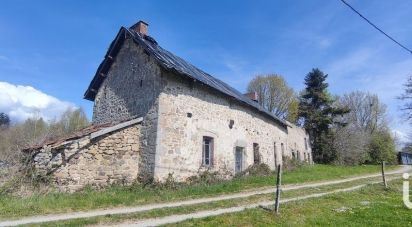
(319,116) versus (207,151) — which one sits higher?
(319,116)

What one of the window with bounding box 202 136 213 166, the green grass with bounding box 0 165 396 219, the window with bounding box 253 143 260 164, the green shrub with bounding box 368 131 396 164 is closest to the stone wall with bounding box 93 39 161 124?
the window with bounding box 202 136 213 166

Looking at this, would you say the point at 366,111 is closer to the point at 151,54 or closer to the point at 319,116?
the point at 319,116

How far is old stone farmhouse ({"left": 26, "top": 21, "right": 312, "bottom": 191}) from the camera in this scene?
1180cm

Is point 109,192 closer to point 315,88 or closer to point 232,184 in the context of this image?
point 232,184

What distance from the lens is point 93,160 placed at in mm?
A: 12039

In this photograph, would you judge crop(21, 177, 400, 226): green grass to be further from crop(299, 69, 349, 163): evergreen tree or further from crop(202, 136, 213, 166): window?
crop(299, 69, 349, 163): evergreen tree

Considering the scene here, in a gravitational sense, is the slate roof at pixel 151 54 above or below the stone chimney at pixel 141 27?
below

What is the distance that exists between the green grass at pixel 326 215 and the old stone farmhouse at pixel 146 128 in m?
5.62

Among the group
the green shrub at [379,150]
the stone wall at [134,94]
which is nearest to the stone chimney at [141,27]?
the stone wall at [134,94]

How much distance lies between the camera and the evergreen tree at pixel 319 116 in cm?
3306

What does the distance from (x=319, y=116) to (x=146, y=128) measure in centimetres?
2410

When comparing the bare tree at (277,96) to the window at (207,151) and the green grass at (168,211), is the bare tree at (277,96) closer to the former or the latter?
the window at (207,151)

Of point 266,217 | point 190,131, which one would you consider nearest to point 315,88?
point 190,131

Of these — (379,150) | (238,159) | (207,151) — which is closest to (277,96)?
(379,150)
